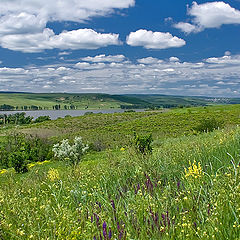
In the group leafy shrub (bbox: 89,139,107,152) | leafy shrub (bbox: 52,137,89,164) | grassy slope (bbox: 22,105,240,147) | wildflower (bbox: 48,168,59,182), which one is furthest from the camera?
grassy slope (bbox: 22,105,240,147)

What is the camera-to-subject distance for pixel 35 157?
29.9 meters

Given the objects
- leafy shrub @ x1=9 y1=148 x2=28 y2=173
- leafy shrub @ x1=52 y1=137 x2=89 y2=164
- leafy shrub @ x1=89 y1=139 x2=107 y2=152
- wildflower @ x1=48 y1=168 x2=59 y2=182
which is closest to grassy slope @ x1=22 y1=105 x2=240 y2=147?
leafy shrub @ x1=89 y1=139 x2=107 y2=152

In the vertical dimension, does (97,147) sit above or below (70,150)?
below

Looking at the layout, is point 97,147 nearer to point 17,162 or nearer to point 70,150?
point 17,162

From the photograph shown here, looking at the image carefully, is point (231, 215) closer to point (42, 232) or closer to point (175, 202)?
point (175, 202)

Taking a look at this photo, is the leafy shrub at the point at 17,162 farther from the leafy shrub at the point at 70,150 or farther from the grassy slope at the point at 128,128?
the grassy slope at the point at 128,128

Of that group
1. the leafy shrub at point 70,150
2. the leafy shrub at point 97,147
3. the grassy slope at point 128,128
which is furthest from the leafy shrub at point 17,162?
the grassy slope at point 128,128

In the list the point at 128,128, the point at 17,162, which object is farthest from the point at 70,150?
the point at 128,128

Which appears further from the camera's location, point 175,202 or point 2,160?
point 2,160

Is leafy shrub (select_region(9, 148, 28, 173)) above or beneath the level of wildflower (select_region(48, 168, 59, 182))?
beneath

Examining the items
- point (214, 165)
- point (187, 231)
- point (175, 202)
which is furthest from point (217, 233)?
point (214, 165)

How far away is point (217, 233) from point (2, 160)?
94.1ft

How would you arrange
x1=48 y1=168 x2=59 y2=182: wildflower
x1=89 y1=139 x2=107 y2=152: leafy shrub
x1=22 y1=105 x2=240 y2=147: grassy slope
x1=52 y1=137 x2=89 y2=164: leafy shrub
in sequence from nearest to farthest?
x1=48 y1=168 x2=59 y2=182: wildflower, x1=52 y1=137 x2=89 y2=164: leafy shrub, x1=89 y1=139 x2=107 y2=152: leafy shrub, x1=22 y1=105 x2=240 y2=147: grassy slope

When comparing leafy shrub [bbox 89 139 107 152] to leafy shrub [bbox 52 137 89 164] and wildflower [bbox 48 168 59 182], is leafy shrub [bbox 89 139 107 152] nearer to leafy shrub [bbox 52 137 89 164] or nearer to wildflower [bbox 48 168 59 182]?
leafy shrub [bbox 52 137 89 164]
